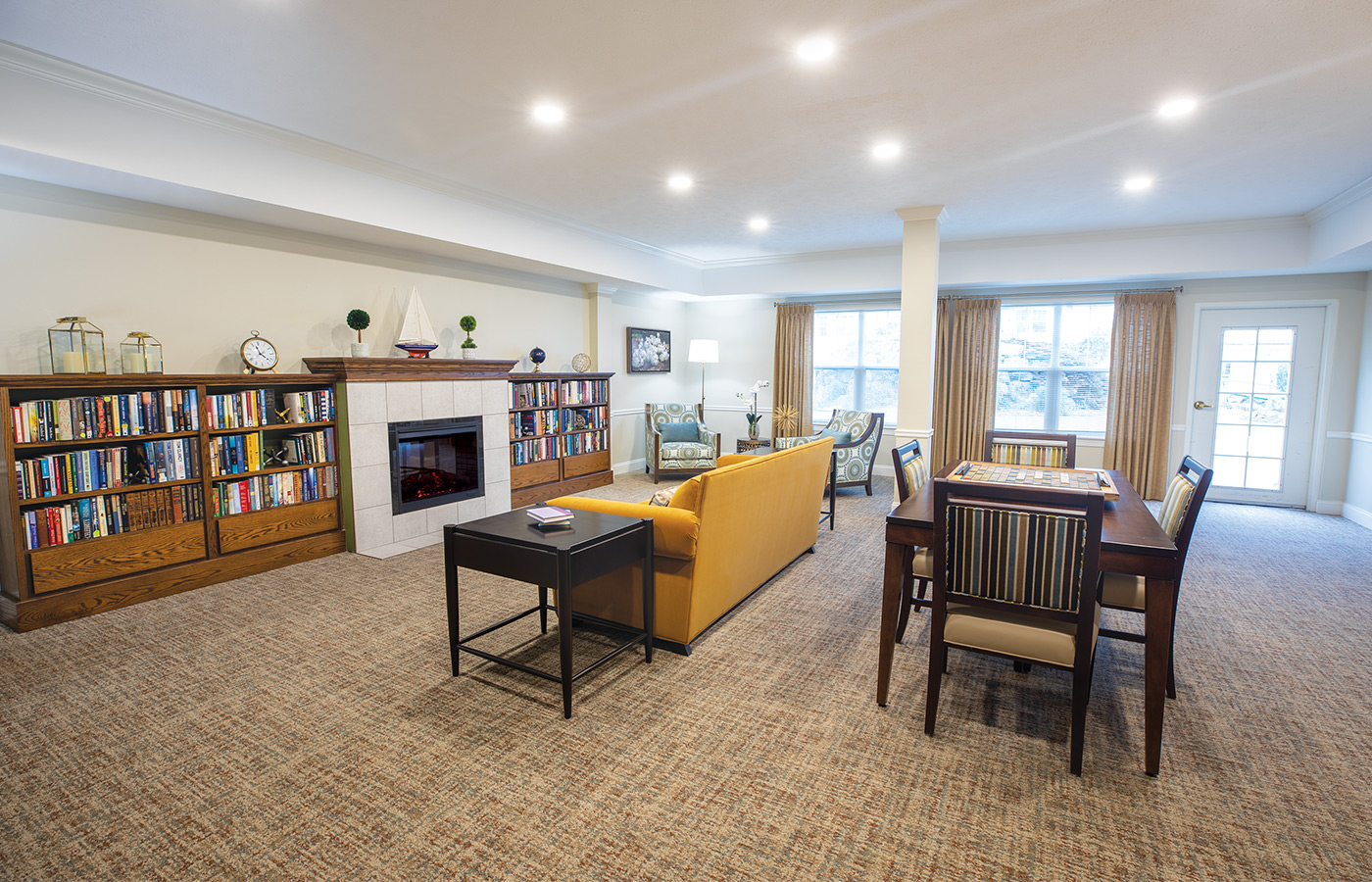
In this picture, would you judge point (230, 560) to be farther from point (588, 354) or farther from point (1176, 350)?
point (1176, 350)

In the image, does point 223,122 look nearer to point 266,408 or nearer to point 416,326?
point 266,408

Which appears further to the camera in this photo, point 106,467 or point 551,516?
point 106,467

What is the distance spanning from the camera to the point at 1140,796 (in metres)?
1.95

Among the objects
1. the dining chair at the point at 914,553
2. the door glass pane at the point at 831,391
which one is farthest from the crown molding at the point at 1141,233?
the dining chair at the point at 914,553

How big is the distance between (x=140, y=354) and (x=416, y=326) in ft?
5.85

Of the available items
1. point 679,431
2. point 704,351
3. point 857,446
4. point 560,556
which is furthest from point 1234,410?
point 560,556

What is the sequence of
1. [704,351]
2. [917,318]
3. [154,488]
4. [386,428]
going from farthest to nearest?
[704,351], [917,318], [386,428], [154,488]

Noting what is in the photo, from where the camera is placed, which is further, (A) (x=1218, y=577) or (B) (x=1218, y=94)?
(A) (x=1218, y=577)

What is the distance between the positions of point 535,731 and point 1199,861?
201cm

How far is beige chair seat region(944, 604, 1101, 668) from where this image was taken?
2.04m

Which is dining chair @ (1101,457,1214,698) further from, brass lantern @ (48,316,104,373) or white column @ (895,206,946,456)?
brass lantern @ (48,316,104,373)

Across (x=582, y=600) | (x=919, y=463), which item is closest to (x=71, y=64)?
(x=582, y=600)

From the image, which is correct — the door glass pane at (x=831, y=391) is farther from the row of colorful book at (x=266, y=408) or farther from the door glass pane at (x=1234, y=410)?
the row of colorful book at (x=266, y=408)

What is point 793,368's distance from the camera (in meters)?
8.16
